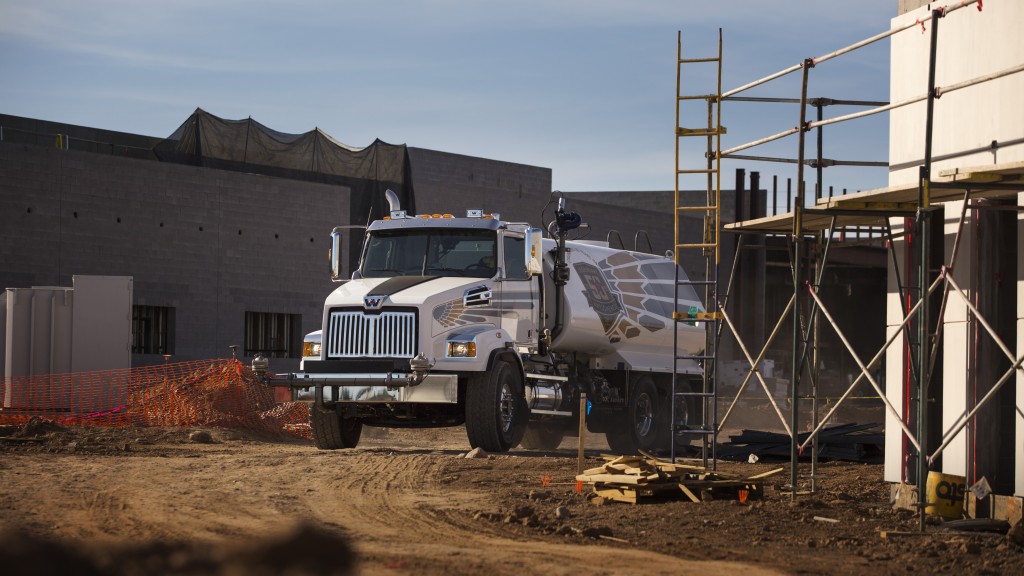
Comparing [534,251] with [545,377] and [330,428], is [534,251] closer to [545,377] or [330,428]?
[545,377]

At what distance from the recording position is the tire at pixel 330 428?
63.1ft

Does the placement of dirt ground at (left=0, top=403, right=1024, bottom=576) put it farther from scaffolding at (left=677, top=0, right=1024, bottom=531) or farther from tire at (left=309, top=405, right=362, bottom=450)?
tire at (left=309, top=405, right=362, bottom=450)

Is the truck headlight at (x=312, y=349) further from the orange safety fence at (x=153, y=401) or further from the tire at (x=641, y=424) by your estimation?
the tire at (x=641, y=424)

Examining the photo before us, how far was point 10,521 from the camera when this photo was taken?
10.8 meters

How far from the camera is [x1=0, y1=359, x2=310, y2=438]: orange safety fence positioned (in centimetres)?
2372

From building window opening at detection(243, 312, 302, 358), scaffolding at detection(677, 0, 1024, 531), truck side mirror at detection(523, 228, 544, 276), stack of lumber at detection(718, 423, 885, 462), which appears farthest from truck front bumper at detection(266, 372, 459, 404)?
building window opening at detection(243, 312, 302, 358)

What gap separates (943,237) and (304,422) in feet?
47.5

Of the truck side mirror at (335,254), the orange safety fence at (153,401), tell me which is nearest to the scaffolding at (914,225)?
the truck side mirror at (335,254)

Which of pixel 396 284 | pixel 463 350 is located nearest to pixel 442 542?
pixel 463 350

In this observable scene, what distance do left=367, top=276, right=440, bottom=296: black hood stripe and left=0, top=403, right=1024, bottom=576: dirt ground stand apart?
2250 millimetres

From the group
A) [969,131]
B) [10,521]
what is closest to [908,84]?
[969,131]

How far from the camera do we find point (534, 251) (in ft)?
61.3

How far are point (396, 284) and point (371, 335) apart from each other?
856mm

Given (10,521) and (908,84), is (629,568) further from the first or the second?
(908,84)
